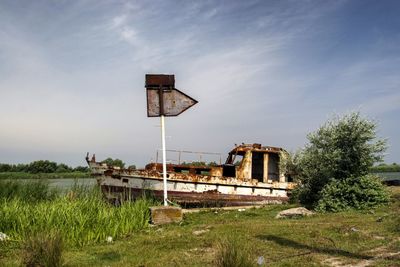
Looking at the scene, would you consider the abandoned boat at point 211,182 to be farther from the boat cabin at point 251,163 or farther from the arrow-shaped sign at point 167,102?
the arrow-shaped sign at point 167,102

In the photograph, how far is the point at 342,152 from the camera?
559 inches

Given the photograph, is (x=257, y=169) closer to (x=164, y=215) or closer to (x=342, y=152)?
(x=342, y=152)

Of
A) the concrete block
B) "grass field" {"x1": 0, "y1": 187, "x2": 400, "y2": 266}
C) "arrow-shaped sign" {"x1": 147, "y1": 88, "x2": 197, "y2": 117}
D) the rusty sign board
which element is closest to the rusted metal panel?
the rusty sign board

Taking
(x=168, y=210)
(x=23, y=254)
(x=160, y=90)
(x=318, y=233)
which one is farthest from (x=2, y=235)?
(x=318, y=233)

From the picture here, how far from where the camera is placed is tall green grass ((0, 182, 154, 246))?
8.45m

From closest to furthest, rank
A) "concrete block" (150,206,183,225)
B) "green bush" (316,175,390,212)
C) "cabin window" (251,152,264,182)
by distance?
"concrete block" (150,206,183,225) → "green bush" (316,175,390,212) → "cabin window" (251,152,264,182)

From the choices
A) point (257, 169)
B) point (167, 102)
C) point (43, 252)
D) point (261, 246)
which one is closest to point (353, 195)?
point (167, 102)

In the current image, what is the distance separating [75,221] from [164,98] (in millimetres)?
4620

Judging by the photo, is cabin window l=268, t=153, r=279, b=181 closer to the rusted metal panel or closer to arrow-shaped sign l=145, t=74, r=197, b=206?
arrow-shaped sign l=145, t=74, r=197, b=206

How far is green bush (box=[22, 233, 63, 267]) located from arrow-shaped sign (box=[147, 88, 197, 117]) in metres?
6.70

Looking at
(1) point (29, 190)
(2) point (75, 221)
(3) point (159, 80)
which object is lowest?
(2) point (75, 221)

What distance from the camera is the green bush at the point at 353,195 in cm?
1326

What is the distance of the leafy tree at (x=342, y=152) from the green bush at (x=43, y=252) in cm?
1040

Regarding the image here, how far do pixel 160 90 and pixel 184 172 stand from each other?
28.1 ft
